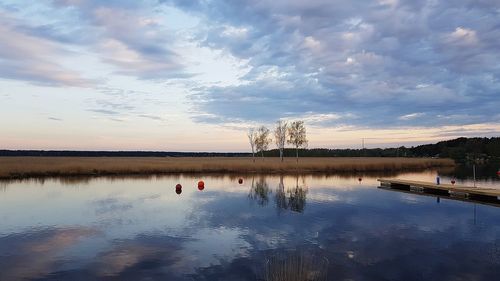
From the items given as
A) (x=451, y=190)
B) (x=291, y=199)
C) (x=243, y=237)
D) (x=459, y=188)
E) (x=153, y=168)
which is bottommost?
(x=243, y=237)

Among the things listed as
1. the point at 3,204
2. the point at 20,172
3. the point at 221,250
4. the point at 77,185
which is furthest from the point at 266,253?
the point at 20,172

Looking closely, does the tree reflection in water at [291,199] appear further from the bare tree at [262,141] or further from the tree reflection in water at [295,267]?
the bare tree at [262,141]

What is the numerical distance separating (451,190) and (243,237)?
20396 millimetres

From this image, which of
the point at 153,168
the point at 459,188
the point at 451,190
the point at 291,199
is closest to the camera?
the point at 291,199

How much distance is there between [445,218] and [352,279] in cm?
1204

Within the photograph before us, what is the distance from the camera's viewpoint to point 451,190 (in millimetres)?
30297

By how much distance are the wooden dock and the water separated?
1936 mm

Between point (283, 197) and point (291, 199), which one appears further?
point (283, 197)

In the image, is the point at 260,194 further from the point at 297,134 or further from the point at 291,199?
the point at 297,134

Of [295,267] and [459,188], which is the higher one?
[459,188]

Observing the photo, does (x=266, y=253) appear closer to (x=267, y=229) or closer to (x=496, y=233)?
(x=267, y=229)

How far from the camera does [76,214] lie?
21469 millimetres

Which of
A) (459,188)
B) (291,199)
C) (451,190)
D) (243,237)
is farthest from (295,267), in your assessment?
(451,190)

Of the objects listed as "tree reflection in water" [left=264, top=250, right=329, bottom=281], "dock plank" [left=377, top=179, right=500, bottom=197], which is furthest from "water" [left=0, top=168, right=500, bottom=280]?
"dock plank" [left=377, top=179, right=500, bottom=197]
